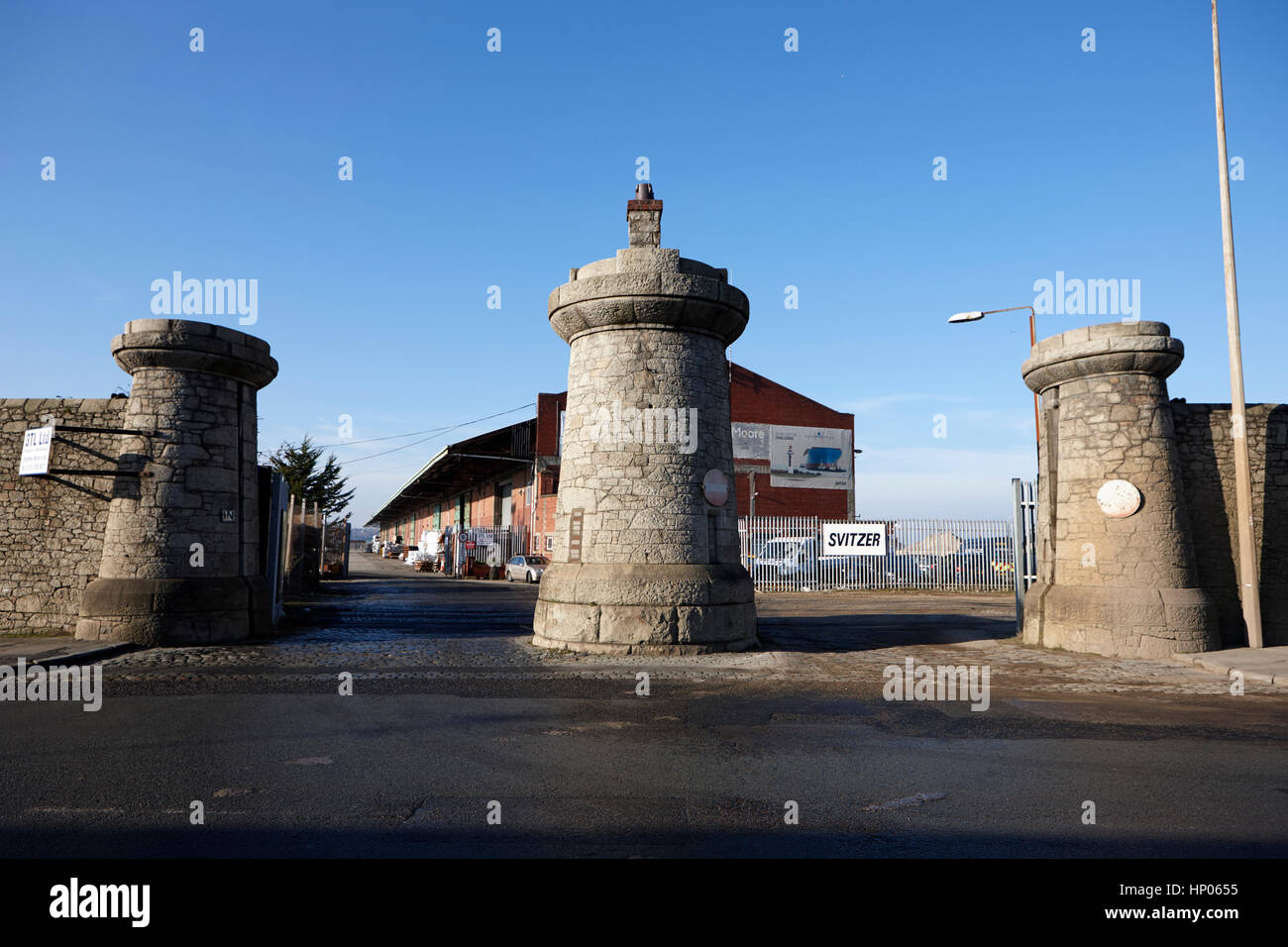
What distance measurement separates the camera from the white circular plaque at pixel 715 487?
11.0m

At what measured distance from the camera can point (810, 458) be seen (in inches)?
1534

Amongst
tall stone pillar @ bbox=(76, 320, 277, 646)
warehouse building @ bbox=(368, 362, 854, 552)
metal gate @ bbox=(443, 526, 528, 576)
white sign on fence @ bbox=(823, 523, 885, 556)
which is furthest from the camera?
metal gate @ bbox=(443, 526, 528, 576)

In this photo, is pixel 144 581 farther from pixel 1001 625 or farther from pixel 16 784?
pixel 1001 625

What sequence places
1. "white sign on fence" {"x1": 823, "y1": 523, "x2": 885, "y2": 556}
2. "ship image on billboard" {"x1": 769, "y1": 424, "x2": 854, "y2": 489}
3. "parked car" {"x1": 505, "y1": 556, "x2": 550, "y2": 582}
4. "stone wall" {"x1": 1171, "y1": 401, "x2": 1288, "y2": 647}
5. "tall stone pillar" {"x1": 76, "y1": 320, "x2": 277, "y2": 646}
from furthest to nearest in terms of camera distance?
"ship image on billboard" {"x1": 769, "y1": 424, "x2": 854, "y2": 489}
"parked car" {"x1": 505, "y1": 556, "x2": 550, "y2": 582}
"white sign on fence" {"x1": 823, "y1": 523, "x2": 885, "y2": 556}
"stone wall" {"x1": 1171, "y1": 401, "x2": 1288, "y2": 647}
"tall stone pillar" {"x1": 76, "y1": 320, "x2": 277, "y2": 646}

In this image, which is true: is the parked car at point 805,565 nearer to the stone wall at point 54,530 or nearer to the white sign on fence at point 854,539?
the white sign on fence at point 854,539

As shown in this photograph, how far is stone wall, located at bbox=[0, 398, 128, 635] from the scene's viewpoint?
11453mm

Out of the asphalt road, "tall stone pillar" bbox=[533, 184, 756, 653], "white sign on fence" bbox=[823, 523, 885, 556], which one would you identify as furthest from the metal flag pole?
"white sign on fence" bbox=[823, 523, 885, 556]

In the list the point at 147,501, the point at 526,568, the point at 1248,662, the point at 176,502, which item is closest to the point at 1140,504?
the point at 1248,662

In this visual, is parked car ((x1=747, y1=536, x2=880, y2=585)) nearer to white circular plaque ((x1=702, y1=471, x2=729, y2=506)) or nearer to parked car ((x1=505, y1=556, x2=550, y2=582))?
parked car ((x1=505, y1=556, x2=550, y2=582))

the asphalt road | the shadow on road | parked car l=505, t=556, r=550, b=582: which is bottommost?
the shadow on road

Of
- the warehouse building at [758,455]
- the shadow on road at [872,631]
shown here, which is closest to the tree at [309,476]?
the warehouse building at [758,455]

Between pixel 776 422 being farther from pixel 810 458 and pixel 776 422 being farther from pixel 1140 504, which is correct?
pixel 1140 504

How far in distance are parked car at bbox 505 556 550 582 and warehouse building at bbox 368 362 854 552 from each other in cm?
168
